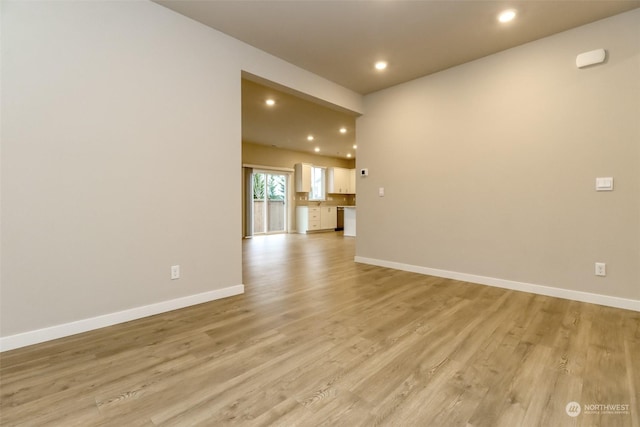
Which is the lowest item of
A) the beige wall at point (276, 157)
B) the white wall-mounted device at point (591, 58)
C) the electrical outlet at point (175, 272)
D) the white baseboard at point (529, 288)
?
the white baseboard at point (529, 288)

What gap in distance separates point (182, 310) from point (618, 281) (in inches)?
153

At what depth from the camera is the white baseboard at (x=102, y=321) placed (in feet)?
6.16

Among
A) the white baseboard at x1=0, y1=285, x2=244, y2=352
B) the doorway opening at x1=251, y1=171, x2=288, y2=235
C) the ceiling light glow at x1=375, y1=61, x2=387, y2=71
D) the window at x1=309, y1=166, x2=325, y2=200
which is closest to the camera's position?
the white baseboard at x1=0, y1=285, x2=244, y2=352

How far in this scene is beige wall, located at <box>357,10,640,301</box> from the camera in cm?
257

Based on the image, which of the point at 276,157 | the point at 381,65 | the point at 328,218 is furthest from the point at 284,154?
the point at 381,65

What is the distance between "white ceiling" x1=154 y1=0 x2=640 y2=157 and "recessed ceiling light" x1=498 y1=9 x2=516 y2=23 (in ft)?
0.15

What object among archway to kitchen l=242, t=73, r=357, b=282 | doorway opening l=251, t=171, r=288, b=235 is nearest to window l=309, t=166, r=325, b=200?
archway to kitchen l=242, t=73, r=357, b=282

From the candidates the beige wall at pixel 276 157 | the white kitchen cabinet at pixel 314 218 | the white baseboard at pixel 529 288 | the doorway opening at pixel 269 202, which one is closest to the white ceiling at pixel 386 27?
the white baseboard at pixel 529 288

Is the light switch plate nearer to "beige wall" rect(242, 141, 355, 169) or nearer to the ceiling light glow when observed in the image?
the ceiling light glow

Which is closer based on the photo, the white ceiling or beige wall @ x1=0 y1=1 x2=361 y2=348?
beige wall @ x1=0 y1=1 x2=361 y2=348

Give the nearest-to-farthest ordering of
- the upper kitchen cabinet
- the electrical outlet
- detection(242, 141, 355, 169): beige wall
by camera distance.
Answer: the electrical outlet < detection(242, 141, 355, 169): beige wall < the upper kitchen cabinet

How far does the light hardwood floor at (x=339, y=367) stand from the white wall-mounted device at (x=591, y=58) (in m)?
2.22

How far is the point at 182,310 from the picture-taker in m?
2.54

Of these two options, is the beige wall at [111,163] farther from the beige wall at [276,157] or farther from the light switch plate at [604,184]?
the beige wall at [276,157]
